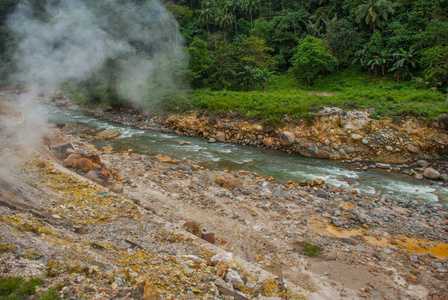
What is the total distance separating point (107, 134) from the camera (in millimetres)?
16688

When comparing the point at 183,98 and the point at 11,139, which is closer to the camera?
the point at 11,139

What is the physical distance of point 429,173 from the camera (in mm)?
11219

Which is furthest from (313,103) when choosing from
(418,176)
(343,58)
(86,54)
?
(86,54)

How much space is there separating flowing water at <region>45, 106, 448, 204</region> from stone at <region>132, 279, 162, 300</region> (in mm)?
8389

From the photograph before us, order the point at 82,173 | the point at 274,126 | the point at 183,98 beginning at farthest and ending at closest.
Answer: the point at 183,98 → the point at 274,126 → the point at 82,173

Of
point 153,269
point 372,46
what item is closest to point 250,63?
point 372,46

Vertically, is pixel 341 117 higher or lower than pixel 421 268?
higher

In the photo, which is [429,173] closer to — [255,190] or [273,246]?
[255,190]

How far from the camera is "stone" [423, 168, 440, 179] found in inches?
436

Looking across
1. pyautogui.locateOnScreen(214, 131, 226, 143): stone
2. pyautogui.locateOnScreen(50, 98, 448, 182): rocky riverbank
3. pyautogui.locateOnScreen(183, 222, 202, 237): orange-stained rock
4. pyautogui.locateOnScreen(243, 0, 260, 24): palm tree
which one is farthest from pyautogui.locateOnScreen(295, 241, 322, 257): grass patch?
pyautogui.locateOnScreen(243, 0, 260, 24): palm tree

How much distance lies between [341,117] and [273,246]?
10723mm

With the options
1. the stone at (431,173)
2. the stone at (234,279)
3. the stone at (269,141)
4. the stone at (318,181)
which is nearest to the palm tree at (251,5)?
the stone at (269,141)

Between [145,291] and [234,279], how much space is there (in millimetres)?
1397

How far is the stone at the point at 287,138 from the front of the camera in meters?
14.6
